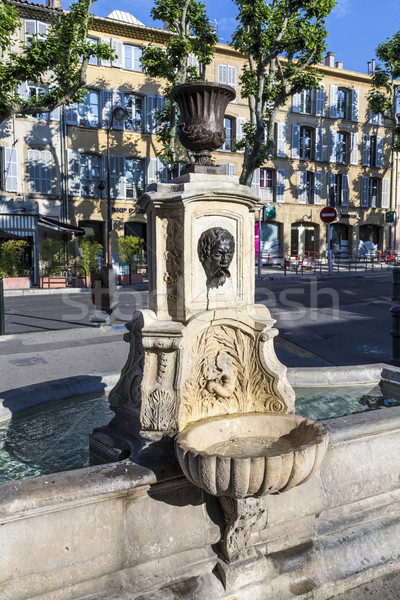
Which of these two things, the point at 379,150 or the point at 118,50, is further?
the point at 379,150

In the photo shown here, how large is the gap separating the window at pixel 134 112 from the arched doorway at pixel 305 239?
39.0 feet

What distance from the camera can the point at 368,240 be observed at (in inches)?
1430

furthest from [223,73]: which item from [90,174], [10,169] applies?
[10,169]

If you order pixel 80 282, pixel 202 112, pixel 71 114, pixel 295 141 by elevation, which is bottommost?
pixel 80 282

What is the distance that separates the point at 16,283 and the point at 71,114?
1051 centimetres

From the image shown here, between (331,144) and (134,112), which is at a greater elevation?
(134,112)

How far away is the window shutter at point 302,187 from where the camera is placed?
Result: 33.1 metres

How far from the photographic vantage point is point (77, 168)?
26.3 meters

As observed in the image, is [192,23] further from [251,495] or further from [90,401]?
[251,495]

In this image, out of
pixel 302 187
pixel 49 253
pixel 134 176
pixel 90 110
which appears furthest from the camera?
pixel 302 187

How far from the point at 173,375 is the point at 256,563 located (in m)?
1.14

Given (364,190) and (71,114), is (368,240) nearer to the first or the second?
(364,190)

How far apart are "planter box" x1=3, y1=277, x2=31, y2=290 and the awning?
4.23m

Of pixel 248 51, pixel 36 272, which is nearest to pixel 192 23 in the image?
pixel 248 51
